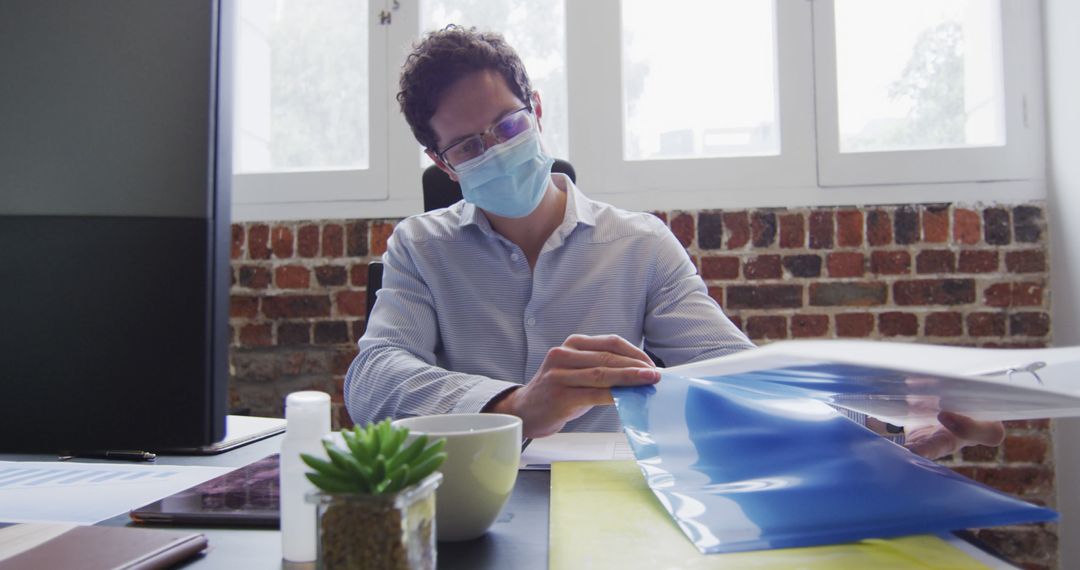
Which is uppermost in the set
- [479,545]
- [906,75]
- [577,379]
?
[906,75]

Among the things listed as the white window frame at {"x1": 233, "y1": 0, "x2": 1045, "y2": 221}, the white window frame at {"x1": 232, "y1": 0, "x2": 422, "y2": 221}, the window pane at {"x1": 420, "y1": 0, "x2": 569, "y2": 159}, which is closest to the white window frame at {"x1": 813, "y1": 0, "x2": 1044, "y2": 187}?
the white window frame at {"x1": 233, "y1": 0, "x2": 1045, "y2": 221}

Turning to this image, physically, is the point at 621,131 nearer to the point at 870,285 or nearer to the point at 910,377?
the point at 870,285

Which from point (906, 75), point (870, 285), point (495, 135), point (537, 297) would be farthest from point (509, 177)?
point (906, 75)

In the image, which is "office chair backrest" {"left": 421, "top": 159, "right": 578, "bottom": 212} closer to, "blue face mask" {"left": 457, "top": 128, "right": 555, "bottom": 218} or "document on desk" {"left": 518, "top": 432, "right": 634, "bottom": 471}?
"blue face mask" {"left": 457, "top": 128, "right": 555, "bottom": 218}

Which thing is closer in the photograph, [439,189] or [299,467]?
[299,467]

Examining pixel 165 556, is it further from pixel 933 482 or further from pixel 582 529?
pixel 933 482

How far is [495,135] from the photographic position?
1225 millimetres

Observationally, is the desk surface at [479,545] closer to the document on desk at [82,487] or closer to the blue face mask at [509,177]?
the document on desk at [82,487]

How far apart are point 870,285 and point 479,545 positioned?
5.32 feet

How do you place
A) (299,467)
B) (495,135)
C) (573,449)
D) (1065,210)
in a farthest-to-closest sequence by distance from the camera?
(1065,210) → (495,135) → (573,449) → (299,467)

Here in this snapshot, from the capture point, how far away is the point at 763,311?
1873mm

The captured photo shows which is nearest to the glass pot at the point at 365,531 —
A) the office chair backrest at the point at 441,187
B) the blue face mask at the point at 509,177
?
the blue face mask at the point at 509,177

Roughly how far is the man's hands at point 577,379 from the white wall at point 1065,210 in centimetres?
148

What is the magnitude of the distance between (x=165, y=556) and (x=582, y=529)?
284 millimetres
